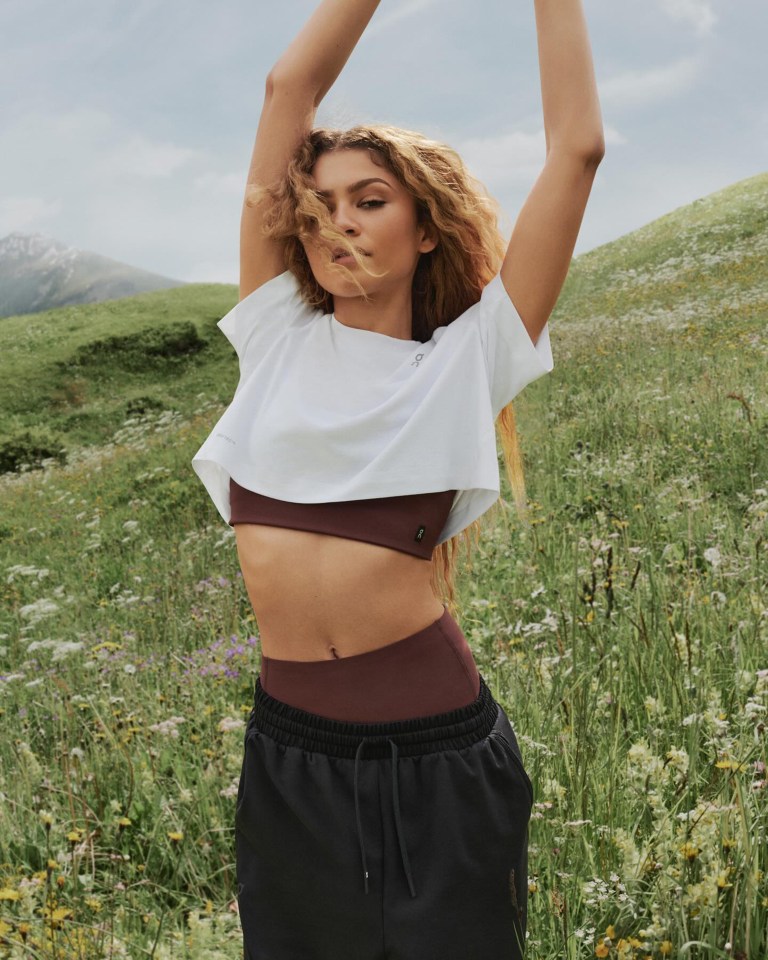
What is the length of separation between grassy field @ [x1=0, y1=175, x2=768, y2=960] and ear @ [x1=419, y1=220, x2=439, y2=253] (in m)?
1.22

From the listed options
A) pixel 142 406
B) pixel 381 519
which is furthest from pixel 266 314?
pixel 142 406

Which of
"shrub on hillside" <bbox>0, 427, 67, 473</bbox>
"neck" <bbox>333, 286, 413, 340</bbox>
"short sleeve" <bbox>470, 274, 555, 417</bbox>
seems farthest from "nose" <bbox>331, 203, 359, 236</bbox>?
"shrub on hillside" <bbox>0, 427, 67, 473</bbox>

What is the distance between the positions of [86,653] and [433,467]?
151 inches

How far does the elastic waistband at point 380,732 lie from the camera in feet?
4.98

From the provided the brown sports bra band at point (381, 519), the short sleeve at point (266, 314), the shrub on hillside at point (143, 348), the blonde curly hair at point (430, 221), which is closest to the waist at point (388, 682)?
the brown sports bra band at point (381, 519)

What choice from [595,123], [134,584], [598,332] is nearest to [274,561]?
[595,123]

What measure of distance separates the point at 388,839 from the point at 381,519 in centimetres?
57

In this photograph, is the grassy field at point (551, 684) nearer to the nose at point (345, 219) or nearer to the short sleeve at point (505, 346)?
the short sleeve at point (505, 346)

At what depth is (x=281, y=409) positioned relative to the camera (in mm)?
1683

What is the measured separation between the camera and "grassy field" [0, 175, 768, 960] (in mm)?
2006

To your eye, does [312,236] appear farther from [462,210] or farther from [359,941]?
[359,941]

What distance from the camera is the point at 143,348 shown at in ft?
81.7

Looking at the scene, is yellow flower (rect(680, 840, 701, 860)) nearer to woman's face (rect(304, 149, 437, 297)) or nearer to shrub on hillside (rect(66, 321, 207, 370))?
woman's face (rect(304, 149, 437, 297))

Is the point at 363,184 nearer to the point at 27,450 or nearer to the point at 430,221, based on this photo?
the point at 430,221
